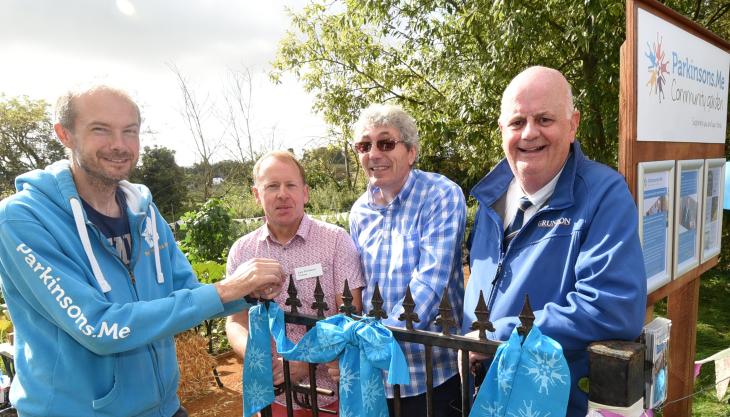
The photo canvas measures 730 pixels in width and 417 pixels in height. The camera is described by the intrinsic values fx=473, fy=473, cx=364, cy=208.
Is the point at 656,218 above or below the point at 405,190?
below

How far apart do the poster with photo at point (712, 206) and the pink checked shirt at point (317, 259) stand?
2.34m

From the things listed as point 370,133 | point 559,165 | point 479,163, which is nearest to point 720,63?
point 559,165

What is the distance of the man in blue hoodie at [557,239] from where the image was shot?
5.39ft

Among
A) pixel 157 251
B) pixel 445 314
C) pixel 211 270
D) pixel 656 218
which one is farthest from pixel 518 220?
pixel 211 270

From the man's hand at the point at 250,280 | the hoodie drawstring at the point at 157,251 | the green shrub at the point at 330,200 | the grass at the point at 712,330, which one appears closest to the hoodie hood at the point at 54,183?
the hoodie drawstring at the point at 157,251

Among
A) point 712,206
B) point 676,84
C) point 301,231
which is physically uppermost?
point 676,84

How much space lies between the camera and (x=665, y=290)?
101 inches

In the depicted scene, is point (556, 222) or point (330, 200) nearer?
point (556, 222)

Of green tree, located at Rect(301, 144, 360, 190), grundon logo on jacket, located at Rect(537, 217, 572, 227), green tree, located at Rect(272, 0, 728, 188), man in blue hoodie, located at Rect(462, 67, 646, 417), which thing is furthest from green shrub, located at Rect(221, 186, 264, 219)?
grundon logo on jacket, located at Rect(537, 217, 572, 227)

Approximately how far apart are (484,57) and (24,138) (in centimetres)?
2120

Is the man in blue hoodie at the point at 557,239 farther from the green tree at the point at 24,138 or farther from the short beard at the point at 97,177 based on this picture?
the green tree at the point at 24,138

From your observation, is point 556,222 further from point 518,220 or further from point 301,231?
point 301,231

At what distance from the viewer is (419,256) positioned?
223cm

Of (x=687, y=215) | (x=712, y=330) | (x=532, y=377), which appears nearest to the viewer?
(x=532, y=377)
